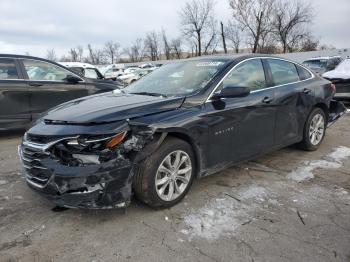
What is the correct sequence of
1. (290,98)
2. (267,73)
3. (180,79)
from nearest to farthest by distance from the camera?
1. (180,79)
2. (267,73)
3. (290,98)

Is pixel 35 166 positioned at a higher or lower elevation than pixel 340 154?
higher

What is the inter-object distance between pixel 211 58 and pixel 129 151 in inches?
80.3

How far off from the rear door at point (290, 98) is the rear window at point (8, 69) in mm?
4808

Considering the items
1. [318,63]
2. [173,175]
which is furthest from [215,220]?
[318,63]

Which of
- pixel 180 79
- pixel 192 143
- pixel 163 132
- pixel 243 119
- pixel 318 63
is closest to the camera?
pixel 163 132

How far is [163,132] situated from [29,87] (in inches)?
180

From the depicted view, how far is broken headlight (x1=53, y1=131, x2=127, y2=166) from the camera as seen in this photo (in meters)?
3.29

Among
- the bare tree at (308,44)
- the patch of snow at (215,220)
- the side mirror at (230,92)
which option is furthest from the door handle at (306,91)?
the bare tree at (308,44)

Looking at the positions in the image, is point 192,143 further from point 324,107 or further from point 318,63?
point 318,63

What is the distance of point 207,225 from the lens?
347 centimetres

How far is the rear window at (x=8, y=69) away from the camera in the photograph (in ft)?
23.2

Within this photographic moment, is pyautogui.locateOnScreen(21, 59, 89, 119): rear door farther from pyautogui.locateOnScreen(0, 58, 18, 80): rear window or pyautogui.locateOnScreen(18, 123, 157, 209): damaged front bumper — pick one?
pyautogui.locateOnScreen(18, 123, 157, 209): damaged front bumper

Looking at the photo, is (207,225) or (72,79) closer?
(207,225)

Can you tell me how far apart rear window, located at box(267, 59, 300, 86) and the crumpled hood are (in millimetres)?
1841
